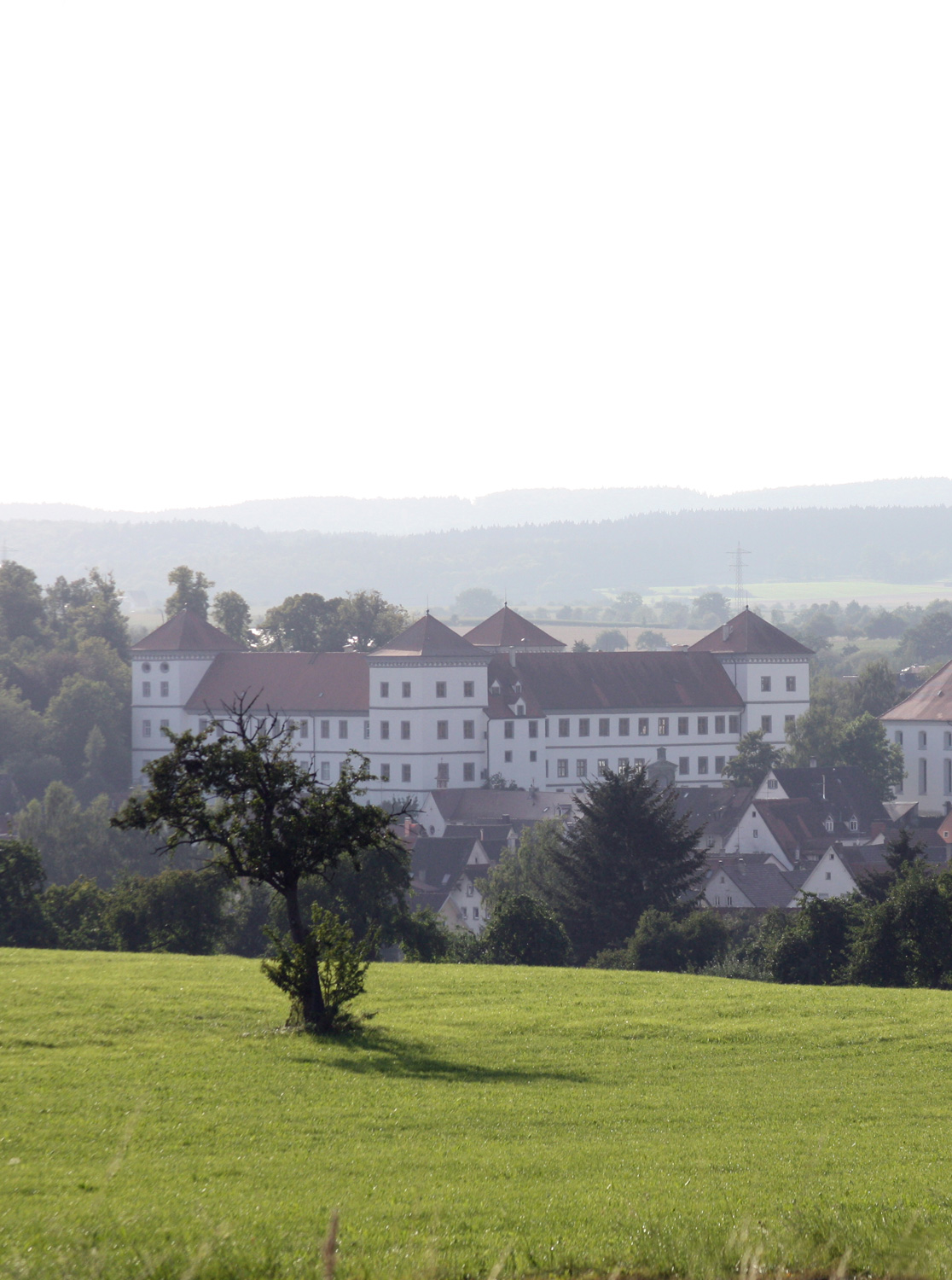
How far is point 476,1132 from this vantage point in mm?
15219

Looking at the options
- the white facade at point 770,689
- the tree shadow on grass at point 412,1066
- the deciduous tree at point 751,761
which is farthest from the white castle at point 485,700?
the tree shadow on grass at point 412,1066

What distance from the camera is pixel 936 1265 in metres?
8.83

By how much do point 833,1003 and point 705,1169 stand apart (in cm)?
1222

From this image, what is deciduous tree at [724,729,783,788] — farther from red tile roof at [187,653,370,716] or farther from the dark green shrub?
the dark green shrub

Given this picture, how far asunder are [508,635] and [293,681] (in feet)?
66.8

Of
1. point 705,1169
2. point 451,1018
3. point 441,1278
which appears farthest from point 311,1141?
point 451,1018

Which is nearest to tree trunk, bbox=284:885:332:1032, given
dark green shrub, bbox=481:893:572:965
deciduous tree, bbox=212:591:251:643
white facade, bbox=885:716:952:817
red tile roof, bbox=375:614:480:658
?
dark green shrub, bbox=481:893:572:965

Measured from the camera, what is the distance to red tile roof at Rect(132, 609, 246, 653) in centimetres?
12925

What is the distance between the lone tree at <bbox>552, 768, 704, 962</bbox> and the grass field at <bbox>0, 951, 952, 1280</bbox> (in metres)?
30.8

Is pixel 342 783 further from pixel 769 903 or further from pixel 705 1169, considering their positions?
pixel 769 903

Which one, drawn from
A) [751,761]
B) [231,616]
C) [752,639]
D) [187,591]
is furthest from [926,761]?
[187,591]

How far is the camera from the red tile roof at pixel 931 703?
124 metres

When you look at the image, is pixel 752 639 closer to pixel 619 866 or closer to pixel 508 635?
pixel 508 635

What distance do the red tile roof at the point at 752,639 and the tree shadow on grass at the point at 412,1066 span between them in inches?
4317
